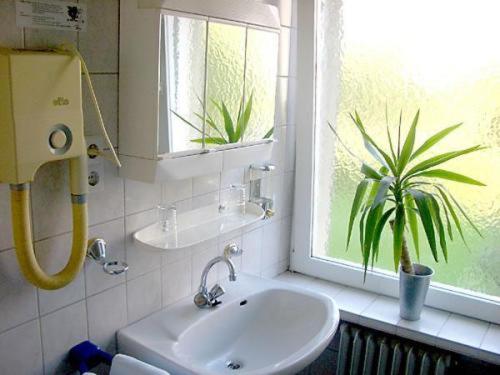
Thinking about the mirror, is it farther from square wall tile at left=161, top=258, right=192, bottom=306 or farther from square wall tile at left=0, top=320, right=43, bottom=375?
square wall tile at left=0, top=320, right=43, bottom=375

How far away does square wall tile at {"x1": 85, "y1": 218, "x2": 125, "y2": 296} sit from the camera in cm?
142

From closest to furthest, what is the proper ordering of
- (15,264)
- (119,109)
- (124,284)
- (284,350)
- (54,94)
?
(54,94) → (15,264) → (119,109) → (124,284) → (284,350)

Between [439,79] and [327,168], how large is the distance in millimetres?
552

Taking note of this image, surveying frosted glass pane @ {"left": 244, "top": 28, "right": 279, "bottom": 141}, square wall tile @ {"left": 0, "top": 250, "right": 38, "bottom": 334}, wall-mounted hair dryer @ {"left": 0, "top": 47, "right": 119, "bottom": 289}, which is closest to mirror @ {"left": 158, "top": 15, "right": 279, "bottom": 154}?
frosted glass pane @ {"left": 244, "top": 28, "right": 279, "bottom": 141}

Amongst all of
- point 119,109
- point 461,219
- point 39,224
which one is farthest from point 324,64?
point 39,224

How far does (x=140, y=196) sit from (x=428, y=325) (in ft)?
3.60

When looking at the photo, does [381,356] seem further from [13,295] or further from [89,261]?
[13,295]

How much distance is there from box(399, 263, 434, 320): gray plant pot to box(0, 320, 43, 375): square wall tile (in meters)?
1.19

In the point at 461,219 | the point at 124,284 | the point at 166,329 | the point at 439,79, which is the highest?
the point at 439,79

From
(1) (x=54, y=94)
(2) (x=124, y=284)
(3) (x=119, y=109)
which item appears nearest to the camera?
(1) (x=54, y=94)

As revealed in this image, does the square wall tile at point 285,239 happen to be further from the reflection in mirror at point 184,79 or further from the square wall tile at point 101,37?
the square wall tile at point 101,37

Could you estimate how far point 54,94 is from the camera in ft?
3.66

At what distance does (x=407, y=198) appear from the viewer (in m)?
1.84

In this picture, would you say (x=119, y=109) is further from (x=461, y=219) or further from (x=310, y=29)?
(x=461, y=219)
